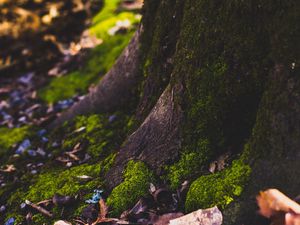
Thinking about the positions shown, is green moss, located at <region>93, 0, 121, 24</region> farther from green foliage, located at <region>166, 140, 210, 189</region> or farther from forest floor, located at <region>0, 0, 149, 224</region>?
green foliage, located at <region>166, 140, 210, 189</region>

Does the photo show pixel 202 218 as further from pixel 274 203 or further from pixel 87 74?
pixel 87 74

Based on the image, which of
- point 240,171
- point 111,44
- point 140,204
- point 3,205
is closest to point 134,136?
point 140,204

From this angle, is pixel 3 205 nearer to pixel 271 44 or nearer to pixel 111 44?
pixel 271 44

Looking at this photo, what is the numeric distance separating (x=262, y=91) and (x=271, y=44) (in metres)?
0.29

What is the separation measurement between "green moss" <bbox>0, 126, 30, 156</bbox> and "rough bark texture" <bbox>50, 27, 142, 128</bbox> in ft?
1.98

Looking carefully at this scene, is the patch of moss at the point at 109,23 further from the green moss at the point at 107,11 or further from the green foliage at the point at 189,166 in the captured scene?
the green foliage at the point at 189,166

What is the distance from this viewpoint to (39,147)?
4465mm

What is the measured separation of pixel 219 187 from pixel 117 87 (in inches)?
80.7

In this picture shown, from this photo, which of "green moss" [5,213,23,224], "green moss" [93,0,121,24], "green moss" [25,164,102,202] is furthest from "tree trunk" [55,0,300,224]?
"green moss" [93,0,121,24]

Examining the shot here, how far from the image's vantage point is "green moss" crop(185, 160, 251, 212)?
2.41 metres

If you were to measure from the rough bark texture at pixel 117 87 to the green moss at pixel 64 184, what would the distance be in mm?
1014

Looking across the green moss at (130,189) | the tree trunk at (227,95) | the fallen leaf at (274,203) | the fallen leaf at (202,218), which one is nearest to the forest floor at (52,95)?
the green moss at (130,189)

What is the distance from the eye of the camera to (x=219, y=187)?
8.21ft

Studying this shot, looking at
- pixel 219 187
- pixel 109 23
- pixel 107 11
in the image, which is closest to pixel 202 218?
pixel 219 187
